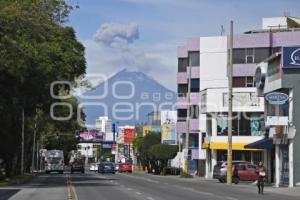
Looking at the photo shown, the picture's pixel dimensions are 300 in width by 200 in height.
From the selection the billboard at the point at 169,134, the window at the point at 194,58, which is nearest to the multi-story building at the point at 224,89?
the window at the point at 194,58

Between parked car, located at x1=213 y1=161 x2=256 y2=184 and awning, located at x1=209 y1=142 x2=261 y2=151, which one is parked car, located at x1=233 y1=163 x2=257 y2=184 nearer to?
parked car, located at x1=213 y1=161 x2=256 y2=184

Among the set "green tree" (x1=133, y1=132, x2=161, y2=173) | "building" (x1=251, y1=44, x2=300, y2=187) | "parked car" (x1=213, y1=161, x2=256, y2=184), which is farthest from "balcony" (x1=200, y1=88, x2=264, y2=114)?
"green tree" (x1=133, y1=132, x2=161, y2=173)

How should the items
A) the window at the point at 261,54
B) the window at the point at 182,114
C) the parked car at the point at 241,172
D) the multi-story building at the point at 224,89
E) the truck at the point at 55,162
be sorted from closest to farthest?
the parked car at the point at 241,172, the multi-story building at the point at 224,89, the window at the point at 261,54, the truck at the point at 55,162, the window at the point at 182,114

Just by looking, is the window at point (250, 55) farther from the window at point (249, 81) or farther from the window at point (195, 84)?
the window at point (195, 84)

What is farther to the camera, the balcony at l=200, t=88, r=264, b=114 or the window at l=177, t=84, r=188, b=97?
the window at l=177, t=84, r=188, b=97

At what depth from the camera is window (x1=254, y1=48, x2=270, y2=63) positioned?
84125mm

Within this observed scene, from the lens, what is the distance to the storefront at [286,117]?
47.6 meters

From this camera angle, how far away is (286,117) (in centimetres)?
4778

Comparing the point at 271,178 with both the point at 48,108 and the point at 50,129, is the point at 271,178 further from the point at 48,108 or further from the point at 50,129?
the point at 50,129

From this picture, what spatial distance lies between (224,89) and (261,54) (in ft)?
37.5

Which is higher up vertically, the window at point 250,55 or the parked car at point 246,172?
the window at point 250,55

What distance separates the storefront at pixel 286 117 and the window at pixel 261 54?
33.8 meters

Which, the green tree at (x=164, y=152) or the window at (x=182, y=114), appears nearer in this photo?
the window at (x=182, y=114)

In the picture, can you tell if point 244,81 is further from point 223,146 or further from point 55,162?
point 55,162
